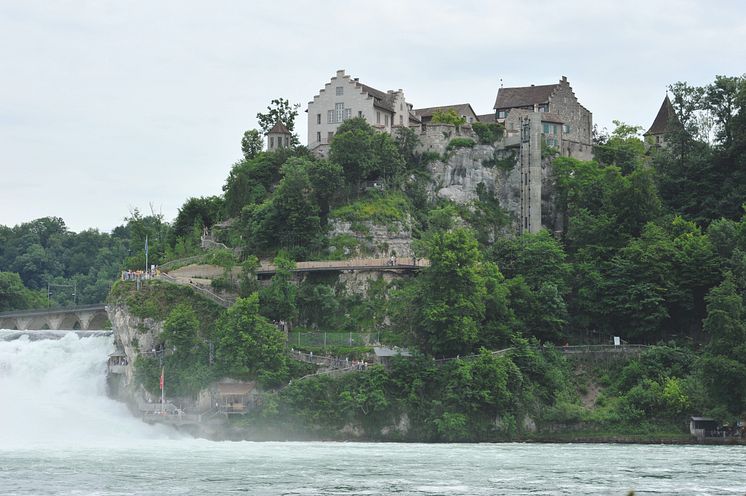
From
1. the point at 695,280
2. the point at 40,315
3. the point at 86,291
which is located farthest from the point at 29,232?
the point at 695,280

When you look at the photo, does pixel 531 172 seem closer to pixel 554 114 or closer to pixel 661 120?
pixel 554 114

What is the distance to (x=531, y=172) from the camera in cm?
11275

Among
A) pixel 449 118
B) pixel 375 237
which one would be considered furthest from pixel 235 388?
pixel 449 118

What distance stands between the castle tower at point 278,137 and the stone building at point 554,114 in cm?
1960

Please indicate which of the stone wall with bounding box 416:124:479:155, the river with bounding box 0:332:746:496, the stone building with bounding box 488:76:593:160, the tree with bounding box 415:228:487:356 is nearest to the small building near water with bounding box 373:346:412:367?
the tree with bounding box 415:228:487:356

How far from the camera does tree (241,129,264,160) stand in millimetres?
126000

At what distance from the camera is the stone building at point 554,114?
4616 inches

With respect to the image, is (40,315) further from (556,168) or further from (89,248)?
(89,248)

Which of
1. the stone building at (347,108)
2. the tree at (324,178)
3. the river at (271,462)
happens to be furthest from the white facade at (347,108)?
the river at (271,462)

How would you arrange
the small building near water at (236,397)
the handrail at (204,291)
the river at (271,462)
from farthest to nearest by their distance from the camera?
the handrail at (204,291)
the small building near water at (236,397)
the river at (271,462)

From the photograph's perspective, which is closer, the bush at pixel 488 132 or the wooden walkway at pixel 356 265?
the wooden walkway at pixel 356 265

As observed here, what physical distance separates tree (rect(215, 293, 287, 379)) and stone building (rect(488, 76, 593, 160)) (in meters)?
36.2

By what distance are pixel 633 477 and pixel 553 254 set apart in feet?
127

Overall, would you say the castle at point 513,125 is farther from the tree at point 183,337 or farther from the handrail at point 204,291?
the tree at point 183,337
